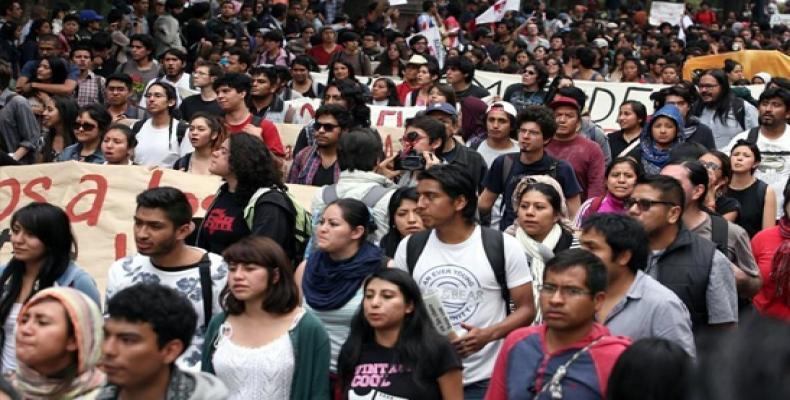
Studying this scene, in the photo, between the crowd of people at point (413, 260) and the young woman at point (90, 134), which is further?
the young woman at point (90, 134)

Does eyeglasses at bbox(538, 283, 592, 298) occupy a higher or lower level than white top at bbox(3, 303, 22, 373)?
higher

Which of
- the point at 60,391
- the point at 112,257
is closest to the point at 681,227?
the point at 60,391

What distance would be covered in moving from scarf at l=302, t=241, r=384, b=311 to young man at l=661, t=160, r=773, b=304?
5.40 feet

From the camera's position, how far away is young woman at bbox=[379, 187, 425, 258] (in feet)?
22.6

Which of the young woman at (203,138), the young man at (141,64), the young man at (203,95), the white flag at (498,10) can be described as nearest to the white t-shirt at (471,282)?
the young woman at (203,138)

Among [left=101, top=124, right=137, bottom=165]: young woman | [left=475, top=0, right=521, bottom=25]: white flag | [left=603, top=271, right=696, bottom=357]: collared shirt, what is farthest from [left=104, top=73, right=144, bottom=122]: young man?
Answer: [left=475, top=0, right=521, bottom=25]: white flag

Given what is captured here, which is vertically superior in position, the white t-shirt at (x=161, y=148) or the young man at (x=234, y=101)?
the young man at (x=234, y=101)

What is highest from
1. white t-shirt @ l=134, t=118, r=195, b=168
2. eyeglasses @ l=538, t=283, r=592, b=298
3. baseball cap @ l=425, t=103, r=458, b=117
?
eyeglasses @ l=538, t=283, r=592, b=298

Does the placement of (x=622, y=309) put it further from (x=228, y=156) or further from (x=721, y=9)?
(x=721, y=9)

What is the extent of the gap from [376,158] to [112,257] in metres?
2.22

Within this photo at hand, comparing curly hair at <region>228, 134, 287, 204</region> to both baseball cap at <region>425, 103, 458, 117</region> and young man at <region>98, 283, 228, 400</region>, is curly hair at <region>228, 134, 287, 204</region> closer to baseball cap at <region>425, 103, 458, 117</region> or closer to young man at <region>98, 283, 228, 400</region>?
young man at <region>98, 283, 228, 400</region>

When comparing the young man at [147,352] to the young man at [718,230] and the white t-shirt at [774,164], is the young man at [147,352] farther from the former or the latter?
the white t-shirt at [774,164]

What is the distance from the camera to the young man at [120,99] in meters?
11.7

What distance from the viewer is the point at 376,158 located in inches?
294
